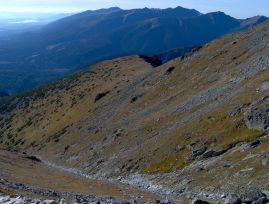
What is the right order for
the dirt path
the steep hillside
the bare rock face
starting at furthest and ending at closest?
the bare rock face, the steep hillside, the dirt path

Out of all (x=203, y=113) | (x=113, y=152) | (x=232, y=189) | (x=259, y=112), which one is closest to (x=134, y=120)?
(x=113, y=152)

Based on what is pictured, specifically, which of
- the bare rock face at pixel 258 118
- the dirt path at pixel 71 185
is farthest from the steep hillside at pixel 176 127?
the dirt path at pixel 71 185

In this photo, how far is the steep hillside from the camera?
2323 inches

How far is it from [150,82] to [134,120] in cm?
3154

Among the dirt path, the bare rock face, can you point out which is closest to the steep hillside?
the bare rock face

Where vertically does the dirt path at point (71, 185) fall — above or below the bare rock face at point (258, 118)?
below

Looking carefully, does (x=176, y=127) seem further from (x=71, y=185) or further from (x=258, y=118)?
(x=71, y=185)

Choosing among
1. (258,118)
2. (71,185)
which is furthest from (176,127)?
(71,185)

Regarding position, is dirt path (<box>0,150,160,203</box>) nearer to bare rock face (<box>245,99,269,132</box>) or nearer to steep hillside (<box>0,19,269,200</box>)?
steep hillside (<box>0,19,269,200</box>)

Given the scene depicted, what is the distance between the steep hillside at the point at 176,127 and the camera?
58997 mm

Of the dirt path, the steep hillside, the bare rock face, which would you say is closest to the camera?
the dirt path

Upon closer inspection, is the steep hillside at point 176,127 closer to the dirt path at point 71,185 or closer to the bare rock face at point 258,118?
the bare rock face at point 258,118

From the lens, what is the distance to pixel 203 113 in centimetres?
8325

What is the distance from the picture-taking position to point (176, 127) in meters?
84.1
